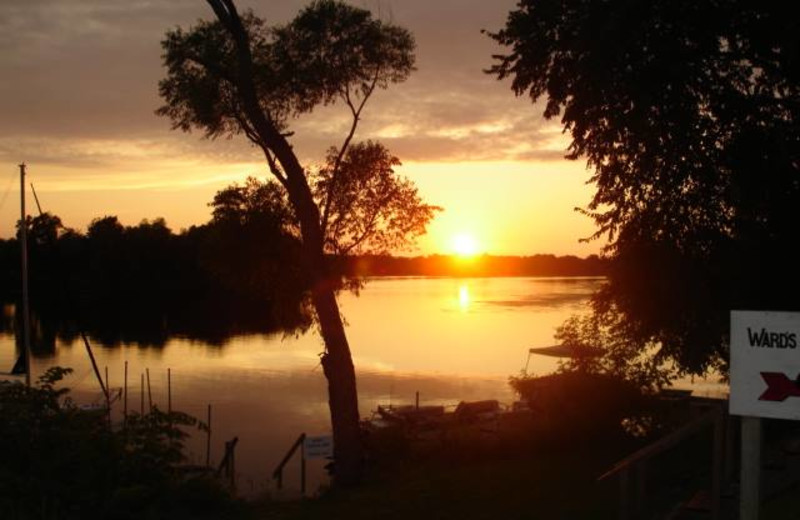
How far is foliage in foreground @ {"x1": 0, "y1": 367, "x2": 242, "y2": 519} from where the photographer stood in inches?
430

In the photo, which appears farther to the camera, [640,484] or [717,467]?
[640,484]

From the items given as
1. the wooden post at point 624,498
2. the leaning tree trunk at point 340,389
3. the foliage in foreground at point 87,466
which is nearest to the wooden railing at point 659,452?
the wooden post at point 624,498

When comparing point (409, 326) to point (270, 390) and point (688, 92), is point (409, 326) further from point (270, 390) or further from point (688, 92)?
point (688, 92)

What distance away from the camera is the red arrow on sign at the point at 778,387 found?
453 centimetres

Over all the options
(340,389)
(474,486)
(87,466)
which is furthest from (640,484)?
(340,389)

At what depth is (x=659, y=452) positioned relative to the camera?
9078 millimetres

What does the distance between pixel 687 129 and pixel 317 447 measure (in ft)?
Result: 48.5

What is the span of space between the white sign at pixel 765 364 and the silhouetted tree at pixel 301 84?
16.1 meters

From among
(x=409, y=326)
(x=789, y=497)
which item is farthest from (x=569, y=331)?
(x=409, y=326)

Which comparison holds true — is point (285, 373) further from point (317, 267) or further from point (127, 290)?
point (127, 290)

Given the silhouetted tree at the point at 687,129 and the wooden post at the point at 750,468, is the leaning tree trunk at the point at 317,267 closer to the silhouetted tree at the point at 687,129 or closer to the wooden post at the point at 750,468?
the silhouetted tree at the point at 687,129

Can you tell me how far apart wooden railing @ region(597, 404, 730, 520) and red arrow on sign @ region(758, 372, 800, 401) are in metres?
4.07

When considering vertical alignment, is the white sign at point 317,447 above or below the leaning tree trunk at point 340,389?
below

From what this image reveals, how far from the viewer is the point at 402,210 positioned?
78.4 feet
